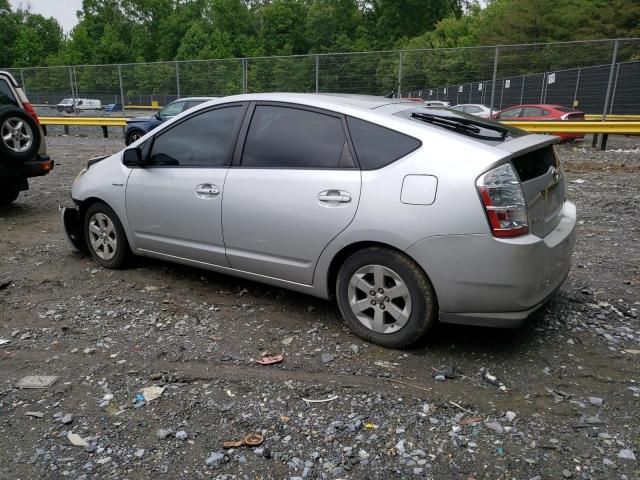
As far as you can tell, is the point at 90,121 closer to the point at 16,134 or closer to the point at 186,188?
the point at 16,134

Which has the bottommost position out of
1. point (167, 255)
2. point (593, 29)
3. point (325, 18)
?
point (167, 255)

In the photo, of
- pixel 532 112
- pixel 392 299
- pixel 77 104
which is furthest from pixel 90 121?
pixel 392 299

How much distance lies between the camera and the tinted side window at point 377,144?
3.28 m

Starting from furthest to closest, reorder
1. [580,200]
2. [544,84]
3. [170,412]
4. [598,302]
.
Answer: [544,84] < [580,200] < [598,302] < [170,412]

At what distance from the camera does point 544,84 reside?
18.6 meters

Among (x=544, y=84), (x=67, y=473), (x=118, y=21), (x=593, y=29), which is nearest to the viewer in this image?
(x=67, y=473)

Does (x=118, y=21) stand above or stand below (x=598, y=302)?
above

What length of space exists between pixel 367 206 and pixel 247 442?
1.53 metres

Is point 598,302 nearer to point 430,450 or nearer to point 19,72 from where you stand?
point 430,450

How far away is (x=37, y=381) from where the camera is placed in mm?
3170

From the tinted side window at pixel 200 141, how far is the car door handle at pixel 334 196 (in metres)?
0.96

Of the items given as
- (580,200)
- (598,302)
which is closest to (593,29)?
(580,200)

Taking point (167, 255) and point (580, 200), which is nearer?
point (167, 255)

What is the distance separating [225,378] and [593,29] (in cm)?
4243
